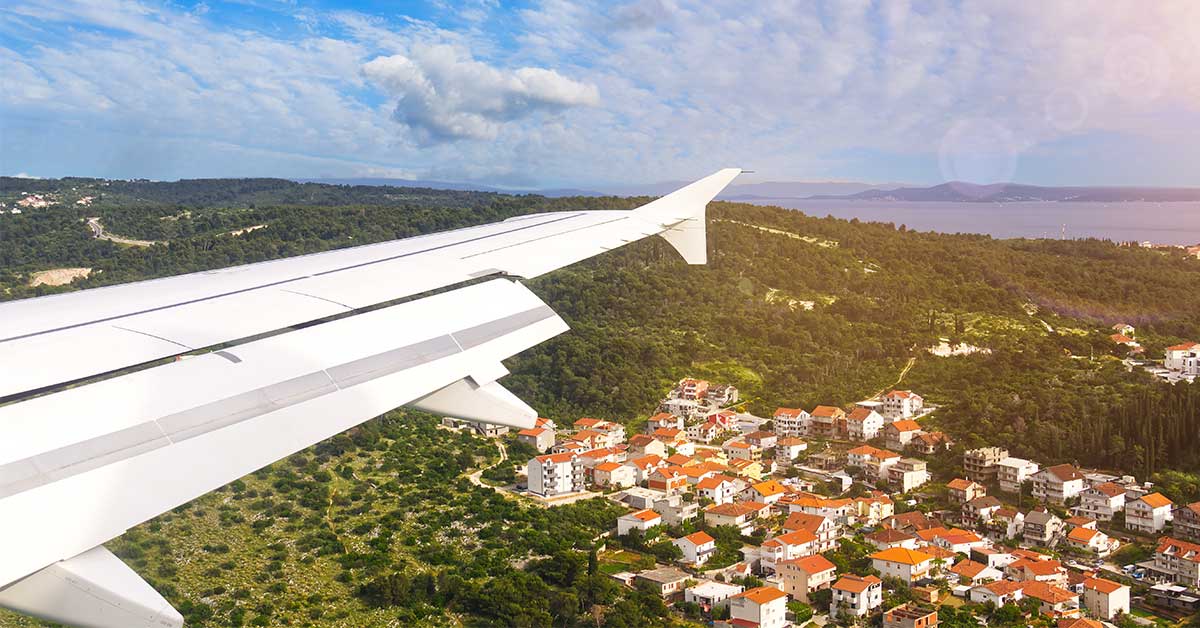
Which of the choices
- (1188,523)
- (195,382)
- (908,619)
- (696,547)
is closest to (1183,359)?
(1188,523)

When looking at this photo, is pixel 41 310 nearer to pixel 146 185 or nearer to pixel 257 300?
pixel 257 300

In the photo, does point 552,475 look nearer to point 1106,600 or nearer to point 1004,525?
point 1004,525

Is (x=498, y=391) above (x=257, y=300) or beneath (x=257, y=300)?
beneath

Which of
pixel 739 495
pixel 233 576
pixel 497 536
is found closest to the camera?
pixel 233 576

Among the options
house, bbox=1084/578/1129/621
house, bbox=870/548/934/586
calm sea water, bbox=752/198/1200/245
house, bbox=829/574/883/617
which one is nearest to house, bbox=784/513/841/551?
house, bbox=870/548/934/586

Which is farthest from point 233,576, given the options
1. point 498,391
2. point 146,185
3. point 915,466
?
point 146,185

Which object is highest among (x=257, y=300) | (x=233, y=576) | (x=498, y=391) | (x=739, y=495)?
(x=257, y=300)

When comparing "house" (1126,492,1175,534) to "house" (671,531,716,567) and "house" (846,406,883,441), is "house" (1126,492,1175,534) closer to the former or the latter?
"house" (846,406,883,441)

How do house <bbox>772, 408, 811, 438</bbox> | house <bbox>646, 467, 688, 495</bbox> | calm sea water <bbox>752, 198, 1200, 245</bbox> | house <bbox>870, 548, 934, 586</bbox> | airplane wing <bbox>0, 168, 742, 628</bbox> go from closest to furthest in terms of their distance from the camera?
airplane wing <bbox>0, 168, 742, 628</bbox>, house <bbox>870, 548, 934, 586</bbox>, house <bbox>646, 467, 688, 495</bbox>, house <bbox>772, 408, 811, 438</bbox>, calm sea water <bbox>752, 198, 1200, 245</bbox>
